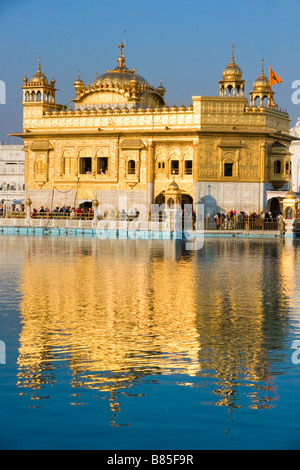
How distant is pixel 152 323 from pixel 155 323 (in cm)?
4

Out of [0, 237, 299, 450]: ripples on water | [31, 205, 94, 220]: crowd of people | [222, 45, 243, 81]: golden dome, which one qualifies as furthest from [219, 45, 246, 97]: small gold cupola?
[0, 237, 299, 450]: ripples on water

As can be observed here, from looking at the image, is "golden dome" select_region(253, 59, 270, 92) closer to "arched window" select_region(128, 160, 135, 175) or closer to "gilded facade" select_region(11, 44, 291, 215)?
"gilded facade" select_region(11, 44, 291, 215)

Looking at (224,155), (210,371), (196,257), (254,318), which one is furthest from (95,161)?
(210,371)

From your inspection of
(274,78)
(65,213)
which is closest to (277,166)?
(274,78)

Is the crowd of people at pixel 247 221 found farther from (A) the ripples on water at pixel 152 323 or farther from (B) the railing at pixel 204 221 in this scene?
(A) the ripples on water at pixel 152 323

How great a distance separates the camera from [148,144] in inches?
1412

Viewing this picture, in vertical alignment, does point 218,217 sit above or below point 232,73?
below

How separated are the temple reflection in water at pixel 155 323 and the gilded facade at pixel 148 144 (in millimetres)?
15549

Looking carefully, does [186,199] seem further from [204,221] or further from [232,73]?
[232,73]

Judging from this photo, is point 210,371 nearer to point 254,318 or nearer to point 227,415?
point 227,415

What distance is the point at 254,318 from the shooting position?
10.7 m

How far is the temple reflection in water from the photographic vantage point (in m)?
7.46

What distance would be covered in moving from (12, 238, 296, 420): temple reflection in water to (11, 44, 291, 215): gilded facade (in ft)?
51.0
